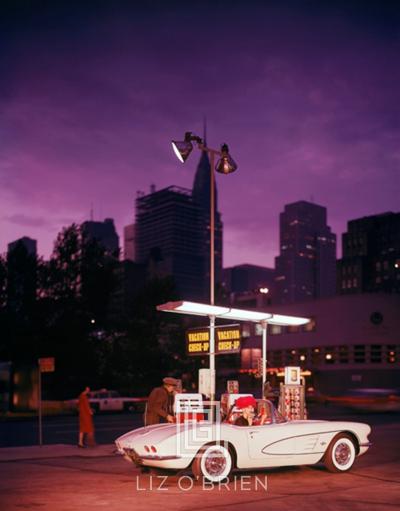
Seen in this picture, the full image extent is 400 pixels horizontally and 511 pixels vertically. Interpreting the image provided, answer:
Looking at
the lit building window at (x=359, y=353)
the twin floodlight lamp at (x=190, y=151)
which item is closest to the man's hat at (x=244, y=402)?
the twin floodlight lamp at (x=190, y=151)

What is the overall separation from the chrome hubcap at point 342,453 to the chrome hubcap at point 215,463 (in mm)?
2356

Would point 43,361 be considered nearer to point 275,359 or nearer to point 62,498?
point 62,498

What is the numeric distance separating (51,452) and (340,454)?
25.3 feet

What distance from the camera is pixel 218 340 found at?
18391 millimetres

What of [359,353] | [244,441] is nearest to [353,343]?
Result: [359,353]

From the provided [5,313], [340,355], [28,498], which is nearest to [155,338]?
[5,313]

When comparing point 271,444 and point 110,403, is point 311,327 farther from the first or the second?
point 271,444

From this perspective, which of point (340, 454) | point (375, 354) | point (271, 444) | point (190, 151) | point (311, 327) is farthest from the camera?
point (311, 327)

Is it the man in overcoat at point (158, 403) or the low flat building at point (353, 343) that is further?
the low flat building at point (353, 343)

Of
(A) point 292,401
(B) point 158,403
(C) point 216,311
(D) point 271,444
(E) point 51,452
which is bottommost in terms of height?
(E) point 51,452

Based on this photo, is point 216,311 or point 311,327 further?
point 311,327

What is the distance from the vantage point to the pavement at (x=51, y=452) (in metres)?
17.2

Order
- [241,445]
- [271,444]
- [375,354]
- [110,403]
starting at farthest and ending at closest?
[375,354], [110,403], [271,444], [241,445]

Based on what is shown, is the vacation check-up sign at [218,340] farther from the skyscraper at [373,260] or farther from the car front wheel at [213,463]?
the skyscraper at [373,260]
